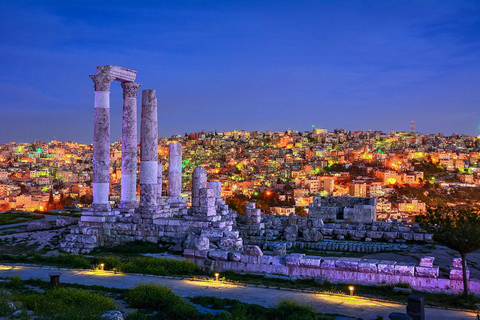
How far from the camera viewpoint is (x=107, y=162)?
22.4m

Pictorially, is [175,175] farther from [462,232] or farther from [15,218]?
[462,232]

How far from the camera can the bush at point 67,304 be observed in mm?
9433

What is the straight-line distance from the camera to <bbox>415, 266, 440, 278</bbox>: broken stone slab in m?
12.8

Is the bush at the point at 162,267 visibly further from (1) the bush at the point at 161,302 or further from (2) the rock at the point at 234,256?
(1) the bush at the point at 161,302

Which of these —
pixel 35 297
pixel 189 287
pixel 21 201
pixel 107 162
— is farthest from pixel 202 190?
pixel 21 201

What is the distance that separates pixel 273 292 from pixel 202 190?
9139 mm

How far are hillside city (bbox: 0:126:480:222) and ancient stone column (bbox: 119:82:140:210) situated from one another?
4377 cm

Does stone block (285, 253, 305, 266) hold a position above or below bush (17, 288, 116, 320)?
above

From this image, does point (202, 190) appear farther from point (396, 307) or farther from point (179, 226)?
point (396, 307)

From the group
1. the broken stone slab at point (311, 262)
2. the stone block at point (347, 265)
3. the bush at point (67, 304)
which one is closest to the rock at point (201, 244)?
the broken stone slab at point (311, 262)

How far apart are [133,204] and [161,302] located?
13.6 metres

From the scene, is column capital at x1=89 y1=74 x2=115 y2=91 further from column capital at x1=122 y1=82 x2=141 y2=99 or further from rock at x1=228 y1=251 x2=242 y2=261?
rock at x1=228 y1=251 x2=242 y2=261

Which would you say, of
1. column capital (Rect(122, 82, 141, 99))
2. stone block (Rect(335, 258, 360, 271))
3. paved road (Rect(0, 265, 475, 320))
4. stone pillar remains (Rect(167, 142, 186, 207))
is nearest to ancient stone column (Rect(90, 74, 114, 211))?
column capital (Rect(122, 82, 141, 99))

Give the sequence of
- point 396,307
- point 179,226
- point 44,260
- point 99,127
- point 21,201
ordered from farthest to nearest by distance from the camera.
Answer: point 21,201, point 99,127, point 179,226, point 44,260, point 396,307
